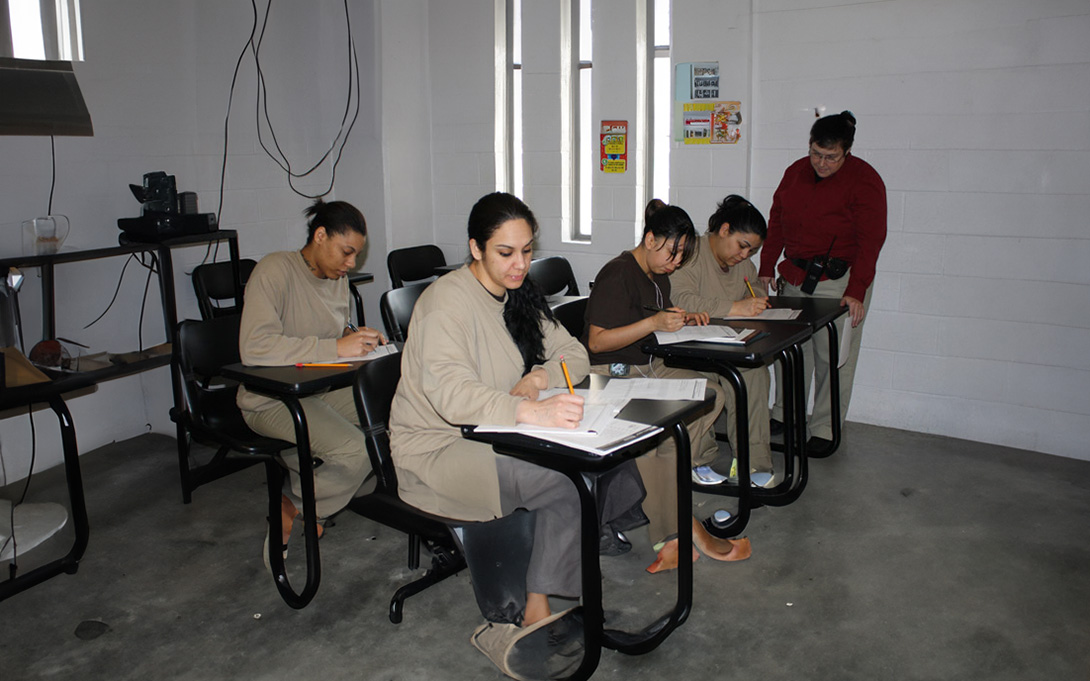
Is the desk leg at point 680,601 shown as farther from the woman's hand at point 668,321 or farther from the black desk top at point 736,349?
the woman's hand at point 668,321

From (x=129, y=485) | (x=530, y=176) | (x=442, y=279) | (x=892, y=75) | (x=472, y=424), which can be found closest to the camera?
(x=472, y=424)

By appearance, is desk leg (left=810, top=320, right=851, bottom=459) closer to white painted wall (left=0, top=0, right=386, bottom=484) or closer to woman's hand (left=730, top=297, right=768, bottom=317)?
woman's hand (left=730, top=297, right=768, bottom=317)

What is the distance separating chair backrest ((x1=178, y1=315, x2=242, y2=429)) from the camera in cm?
300

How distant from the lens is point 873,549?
313cm

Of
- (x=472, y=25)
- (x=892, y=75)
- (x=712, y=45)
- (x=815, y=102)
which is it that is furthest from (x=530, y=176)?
(x=892, y=75)

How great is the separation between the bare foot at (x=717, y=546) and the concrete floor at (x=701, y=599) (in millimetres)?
38

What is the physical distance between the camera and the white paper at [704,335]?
119 inches

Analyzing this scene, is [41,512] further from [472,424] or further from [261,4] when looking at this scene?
[261,4]

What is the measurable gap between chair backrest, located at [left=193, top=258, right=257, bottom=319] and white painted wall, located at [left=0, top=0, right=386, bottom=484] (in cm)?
33

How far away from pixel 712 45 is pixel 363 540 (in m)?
2.93

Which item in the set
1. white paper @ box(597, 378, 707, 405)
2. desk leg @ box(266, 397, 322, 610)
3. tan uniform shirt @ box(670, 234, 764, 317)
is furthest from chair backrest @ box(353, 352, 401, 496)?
tan uniform shirt @ box(670, 234, 764, 317)

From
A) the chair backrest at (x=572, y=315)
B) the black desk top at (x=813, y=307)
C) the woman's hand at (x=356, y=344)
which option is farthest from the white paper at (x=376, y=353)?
the black desk top at (x=813, y=307)

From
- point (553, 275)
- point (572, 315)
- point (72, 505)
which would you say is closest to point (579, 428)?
point (572, 315)

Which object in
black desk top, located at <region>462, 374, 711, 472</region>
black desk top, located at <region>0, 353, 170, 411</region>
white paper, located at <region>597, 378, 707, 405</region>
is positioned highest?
white paper, located at <region>597, 378, 707, 405</region>
